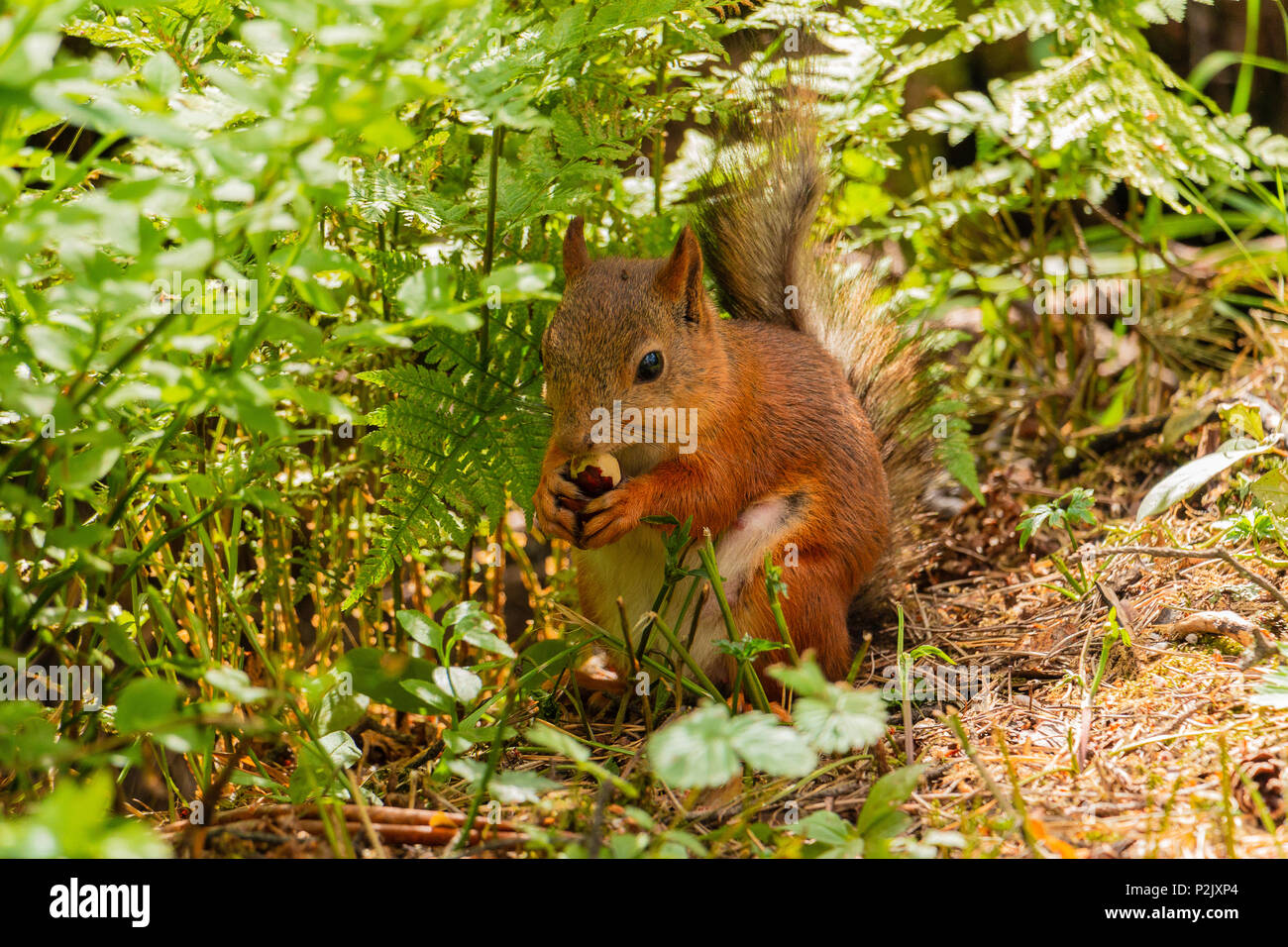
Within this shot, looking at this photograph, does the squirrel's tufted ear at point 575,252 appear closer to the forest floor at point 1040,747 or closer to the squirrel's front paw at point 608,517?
the squirrel's front paw at point 608,517

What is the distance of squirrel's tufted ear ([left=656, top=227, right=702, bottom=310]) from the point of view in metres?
2.35

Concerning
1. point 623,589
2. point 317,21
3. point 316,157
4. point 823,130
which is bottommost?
point 623,589

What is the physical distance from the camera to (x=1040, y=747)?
2051 millimetres

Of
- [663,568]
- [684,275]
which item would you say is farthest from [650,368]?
[663,568]

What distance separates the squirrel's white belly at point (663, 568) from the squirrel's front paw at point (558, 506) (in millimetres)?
133

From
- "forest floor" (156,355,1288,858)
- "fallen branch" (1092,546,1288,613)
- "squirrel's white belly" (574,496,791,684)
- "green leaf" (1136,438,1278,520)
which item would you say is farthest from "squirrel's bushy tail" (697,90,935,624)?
"fallen branch" (1092,546,1288,613)

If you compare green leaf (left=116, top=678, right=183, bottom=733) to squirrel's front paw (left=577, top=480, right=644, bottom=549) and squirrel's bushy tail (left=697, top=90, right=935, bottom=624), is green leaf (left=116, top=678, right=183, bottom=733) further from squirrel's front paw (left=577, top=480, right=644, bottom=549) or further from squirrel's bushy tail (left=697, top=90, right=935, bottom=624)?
squirrel's bushy tail (left=697, top=90, right=935, bottom=624)

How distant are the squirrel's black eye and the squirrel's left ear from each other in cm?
14

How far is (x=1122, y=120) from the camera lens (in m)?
2.90

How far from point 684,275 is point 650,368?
22cm

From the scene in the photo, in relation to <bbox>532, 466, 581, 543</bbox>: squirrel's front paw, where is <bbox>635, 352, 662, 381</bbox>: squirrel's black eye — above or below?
above
